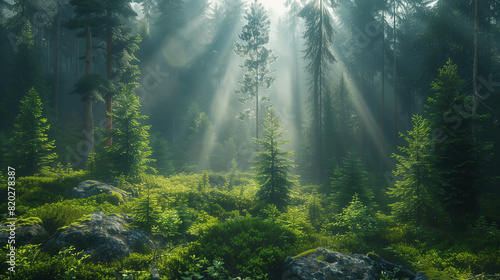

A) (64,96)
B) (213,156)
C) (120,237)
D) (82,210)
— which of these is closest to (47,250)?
(120,237)

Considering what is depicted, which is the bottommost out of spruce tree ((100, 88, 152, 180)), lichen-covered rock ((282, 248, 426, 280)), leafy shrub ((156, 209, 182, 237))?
lichen-covered rock ((282, 248, 426, 280))

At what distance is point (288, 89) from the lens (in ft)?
146

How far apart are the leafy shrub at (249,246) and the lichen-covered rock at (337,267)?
20.6 inches

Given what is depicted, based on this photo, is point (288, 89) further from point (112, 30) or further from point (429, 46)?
point (112, 30)

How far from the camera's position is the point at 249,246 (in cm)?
661

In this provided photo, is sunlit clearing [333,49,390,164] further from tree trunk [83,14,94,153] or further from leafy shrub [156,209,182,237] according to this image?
tree trunk [83,14,94,153]

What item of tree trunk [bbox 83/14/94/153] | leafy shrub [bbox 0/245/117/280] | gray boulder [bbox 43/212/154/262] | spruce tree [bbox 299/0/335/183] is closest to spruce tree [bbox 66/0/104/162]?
tree trunk [bbox 83/14/94/153]

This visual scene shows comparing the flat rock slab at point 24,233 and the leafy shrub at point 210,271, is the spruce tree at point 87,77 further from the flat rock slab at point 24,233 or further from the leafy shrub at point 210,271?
the leafy shrub at point 210,271

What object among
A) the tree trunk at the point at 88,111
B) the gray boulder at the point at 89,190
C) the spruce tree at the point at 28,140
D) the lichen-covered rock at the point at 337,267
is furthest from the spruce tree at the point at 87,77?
the lichen-covered rock at the point at 337,267

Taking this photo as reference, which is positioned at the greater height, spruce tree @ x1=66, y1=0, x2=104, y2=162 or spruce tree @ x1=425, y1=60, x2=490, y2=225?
spruce tree @ x1=66, y1=0, x2=104, y2=162

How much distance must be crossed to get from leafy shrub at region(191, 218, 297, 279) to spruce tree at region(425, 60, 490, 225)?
711cm

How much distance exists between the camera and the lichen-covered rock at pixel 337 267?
16.9 feet

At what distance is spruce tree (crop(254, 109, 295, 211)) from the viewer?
36.8 feet

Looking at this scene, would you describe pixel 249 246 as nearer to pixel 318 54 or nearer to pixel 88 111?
pixel 88 111
